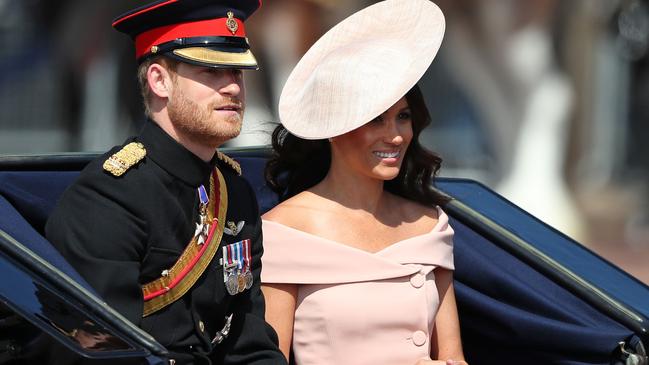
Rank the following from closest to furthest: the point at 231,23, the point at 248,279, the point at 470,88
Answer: the point at 231,23 < the point at 248,279 < the point at 470,88

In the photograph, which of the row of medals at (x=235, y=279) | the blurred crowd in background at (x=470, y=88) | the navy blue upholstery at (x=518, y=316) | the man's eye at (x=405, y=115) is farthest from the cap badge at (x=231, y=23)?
the blurred crowd in background at (x=470, y=88)

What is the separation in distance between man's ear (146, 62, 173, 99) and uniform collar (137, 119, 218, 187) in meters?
0.08

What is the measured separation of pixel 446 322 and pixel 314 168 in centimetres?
50

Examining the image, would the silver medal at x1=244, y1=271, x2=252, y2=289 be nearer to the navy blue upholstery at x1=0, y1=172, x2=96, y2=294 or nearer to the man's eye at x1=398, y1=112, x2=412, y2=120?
the navy blue upholstery at x1=0, y1=172, x2=96, y2=294

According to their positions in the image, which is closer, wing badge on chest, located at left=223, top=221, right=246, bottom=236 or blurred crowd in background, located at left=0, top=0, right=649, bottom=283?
wing badge on chest, located at left=223, top=221, right=246, bottom=236

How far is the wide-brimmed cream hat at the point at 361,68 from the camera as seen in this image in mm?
3318

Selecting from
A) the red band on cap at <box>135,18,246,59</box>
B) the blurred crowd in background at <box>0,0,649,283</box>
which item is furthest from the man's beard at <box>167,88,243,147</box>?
the blurred crowd in background at <box>0,0,649,283</box>

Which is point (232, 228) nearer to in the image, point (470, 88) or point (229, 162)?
point (229, 162)

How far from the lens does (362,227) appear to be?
137 inches

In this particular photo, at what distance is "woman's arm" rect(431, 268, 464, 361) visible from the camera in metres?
3.50

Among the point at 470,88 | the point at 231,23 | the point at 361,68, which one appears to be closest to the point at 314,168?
the point at 361,68

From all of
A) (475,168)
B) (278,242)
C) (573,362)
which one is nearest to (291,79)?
(278,242)

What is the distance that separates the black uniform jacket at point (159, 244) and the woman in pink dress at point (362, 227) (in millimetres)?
220

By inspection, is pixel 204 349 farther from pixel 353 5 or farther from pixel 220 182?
pixel 353 5
